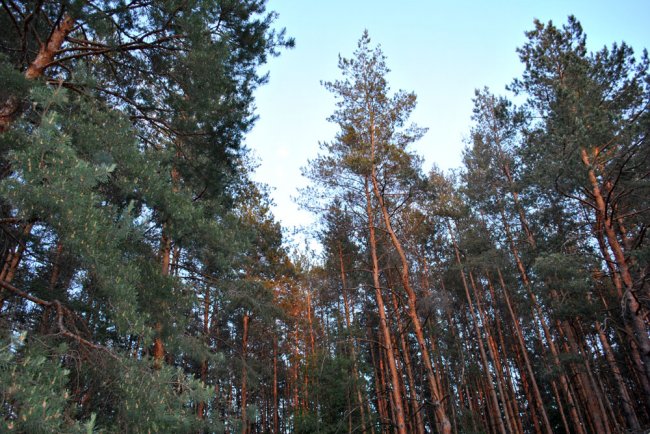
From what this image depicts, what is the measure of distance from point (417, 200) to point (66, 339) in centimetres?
823

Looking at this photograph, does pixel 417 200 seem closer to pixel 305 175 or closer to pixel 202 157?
pixel 305 175

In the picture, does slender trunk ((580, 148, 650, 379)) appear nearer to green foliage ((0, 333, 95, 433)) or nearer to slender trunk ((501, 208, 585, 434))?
slender trunk ((501, 208, 585, 434))

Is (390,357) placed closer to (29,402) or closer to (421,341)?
(421,341)

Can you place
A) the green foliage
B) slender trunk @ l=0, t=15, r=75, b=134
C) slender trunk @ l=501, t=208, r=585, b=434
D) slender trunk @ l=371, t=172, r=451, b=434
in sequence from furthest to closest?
slender trunk @ l=501, t=208, r=585, b=434, slender trunk @ l=371, t=172, r=451, b=434, slender trunk @ l=0, t=15, r=75, b=134, the green foliage

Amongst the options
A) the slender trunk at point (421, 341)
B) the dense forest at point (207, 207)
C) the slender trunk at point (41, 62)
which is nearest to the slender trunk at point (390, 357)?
the dense forest at point (207, 207)

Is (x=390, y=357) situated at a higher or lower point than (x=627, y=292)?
lower

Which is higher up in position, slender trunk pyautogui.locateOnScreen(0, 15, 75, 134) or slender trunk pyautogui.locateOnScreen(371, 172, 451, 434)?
slender trunk pyautogui.locateOnScreen(0, 15, 75, 134)

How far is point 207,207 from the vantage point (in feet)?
25.1

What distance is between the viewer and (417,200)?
10.1 m

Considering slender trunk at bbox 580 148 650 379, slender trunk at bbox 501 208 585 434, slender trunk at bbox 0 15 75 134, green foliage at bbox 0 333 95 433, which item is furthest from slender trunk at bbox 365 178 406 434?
slender trunk at bbox 0 15 75 134

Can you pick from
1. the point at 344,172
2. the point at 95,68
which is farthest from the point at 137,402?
the point at 344,172

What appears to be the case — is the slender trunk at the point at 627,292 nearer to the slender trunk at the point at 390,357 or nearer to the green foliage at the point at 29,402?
the slender trunk at the point at 390,357

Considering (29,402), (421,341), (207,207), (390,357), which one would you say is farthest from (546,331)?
(29,402)

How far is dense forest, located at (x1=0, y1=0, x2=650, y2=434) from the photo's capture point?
3.62 metres
